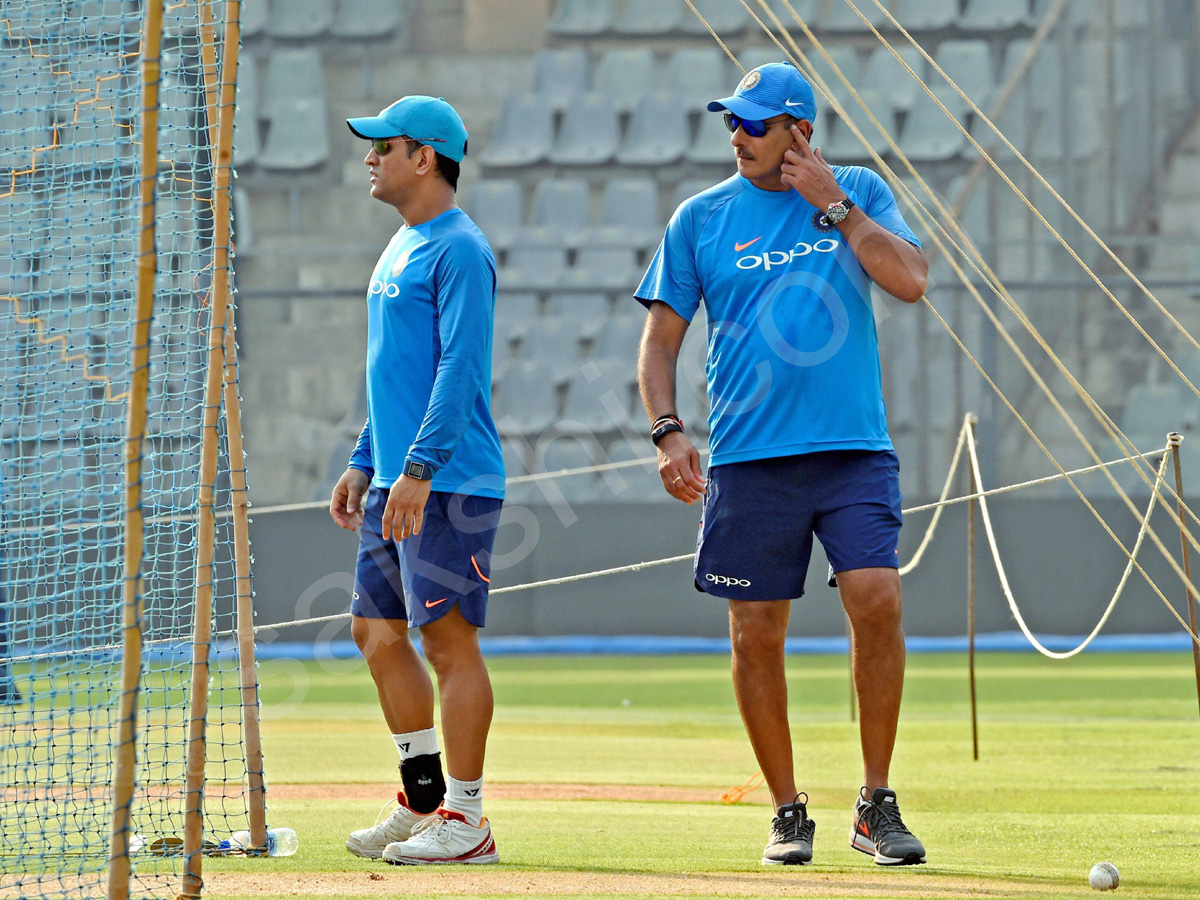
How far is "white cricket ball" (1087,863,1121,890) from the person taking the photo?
3119 millimetres

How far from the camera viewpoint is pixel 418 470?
11.2 ft

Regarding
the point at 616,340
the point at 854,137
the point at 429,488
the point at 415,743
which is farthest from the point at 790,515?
the point at 854,137

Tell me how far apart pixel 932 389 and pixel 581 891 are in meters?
13.3

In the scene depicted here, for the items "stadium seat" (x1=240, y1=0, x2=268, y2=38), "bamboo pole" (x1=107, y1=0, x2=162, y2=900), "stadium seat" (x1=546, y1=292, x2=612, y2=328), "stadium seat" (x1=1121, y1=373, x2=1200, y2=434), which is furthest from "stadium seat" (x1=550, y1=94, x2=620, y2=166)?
"bamboo pole" (x1=107, y1=0, x2=162, y2=900)

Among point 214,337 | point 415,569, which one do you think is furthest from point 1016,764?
point 214,337

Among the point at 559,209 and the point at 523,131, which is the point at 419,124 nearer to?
the point at 559,209

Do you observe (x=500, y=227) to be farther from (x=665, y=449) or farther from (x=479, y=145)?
(x=665, y=449)

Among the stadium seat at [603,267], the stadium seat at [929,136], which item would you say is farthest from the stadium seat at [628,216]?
the stadium seat at [929,136]

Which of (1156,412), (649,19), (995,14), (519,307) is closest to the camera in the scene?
(1156,412)

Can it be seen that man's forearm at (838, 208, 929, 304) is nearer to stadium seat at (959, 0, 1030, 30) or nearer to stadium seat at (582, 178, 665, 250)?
stadium seat at (582, 178, 665, 250)

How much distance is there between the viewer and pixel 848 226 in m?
3.58

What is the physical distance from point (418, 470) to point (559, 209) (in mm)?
14055

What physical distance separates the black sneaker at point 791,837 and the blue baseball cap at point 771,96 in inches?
65.6

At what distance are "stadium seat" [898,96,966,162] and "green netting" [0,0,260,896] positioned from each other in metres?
7.93
